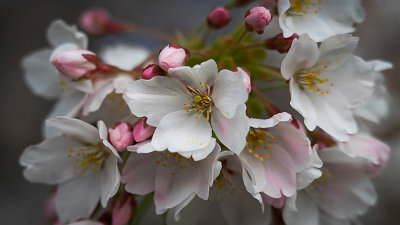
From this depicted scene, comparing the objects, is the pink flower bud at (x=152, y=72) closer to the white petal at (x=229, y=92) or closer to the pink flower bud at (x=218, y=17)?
the white petal at (x=229, y=92)

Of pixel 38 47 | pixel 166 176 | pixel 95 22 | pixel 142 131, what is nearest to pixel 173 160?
pixel 166 176

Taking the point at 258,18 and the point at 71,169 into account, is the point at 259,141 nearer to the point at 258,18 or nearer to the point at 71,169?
the point at 258,18

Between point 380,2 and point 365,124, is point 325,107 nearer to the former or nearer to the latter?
point 365,124

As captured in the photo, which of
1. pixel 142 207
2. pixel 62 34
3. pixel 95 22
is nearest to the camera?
pixel 142 207

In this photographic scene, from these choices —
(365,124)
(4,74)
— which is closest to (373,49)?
(365,124)

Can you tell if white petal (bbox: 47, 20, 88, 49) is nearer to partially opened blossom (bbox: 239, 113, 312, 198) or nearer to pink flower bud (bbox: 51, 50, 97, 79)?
pink flower bud (bbox: 51, 50, 97, 79)
